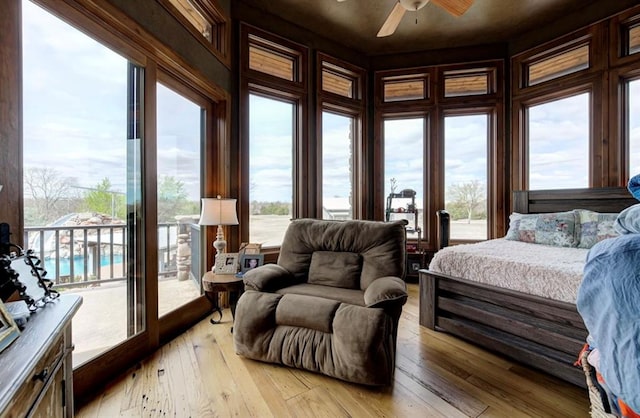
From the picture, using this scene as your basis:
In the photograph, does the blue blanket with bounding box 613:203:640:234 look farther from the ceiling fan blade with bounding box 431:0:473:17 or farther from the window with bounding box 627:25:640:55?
the window with bounding box 627:25:640:55

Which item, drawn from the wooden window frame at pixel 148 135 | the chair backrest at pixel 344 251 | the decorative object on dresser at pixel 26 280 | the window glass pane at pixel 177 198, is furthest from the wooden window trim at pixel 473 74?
the decorative object on dresser at pixel 26 280

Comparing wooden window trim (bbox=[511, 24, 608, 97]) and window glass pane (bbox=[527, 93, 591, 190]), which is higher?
wooden window trim (bbox=[511, 24, 608, 97])

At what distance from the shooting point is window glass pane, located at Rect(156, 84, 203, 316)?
246 cm

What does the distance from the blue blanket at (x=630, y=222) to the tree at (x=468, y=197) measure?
10.9 ft

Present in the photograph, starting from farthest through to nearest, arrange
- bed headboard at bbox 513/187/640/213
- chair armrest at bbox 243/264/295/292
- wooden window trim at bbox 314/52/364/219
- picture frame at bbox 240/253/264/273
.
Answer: wooden window trim at bbox 314/52/364/219 → bed headboard at bbox 513/187/640/213 → picture frame at bbox 240/253/264/273 → chair armrest at bbox 243/264/295/292

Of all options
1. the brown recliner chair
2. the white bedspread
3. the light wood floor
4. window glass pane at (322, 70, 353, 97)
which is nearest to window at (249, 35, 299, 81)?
window glass pane at (322, 70, 353, 97)

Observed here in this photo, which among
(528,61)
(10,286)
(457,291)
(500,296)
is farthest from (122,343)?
(528,61)

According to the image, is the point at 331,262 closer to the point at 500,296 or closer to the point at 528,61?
the point at 500,296

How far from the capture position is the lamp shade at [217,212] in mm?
2593

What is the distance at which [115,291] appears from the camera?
205 cm

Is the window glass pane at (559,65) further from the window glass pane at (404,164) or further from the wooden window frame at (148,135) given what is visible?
the wooden window frame at (148,135)

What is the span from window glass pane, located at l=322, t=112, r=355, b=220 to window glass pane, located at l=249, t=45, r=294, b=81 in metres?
0.73

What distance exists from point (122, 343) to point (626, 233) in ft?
9.00

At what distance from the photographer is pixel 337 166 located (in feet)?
13.9
